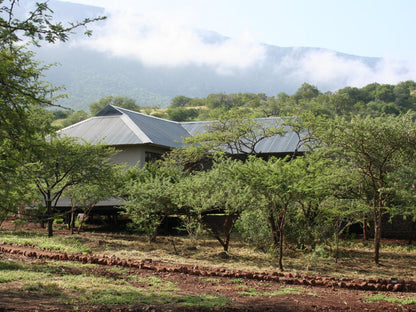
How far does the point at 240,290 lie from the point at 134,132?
52.3 feet

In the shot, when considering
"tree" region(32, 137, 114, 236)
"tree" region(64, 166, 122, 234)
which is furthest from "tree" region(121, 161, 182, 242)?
"tree" region(32, 137, 114, 236)

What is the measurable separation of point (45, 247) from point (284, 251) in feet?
24.8

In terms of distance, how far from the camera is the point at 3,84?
7090mm

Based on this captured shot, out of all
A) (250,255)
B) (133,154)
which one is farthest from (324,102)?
(250,255)

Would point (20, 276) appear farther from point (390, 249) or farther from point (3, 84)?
point (390, 249)

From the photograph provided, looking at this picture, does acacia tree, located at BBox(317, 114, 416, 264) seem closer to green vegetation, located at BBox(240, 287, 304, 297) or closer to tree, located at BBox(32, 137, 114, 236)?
green vegetation, located at BBox(240, 287, 304, 297)

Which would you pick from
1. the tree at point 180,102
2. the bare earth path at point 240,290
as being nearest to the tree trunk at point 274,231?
the bare earth path at point 240,290

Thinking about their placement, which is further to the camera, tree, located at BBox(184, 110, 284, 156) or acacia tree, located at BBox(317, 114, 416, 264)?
tree, located at BBox(184, 110, 284, 156)

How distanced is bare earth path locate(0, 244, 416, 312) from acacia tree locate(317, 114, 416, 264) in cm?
416

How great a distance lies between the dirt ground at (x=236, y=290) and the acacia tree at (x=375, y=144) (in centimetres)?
406

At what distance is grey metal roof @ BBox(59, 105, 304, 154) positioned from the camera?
23.4 metres

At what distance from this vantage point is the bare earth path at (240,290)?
6937 mm

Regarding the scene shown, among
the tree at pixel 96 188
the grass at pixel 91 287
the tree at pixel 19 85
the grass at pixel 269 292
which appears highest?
the tree at pixel 19 85

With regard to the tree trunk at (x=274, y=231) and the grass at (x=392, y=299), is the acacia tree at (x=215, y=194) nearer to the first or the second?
the tree trunk at (x=274, y=231)
